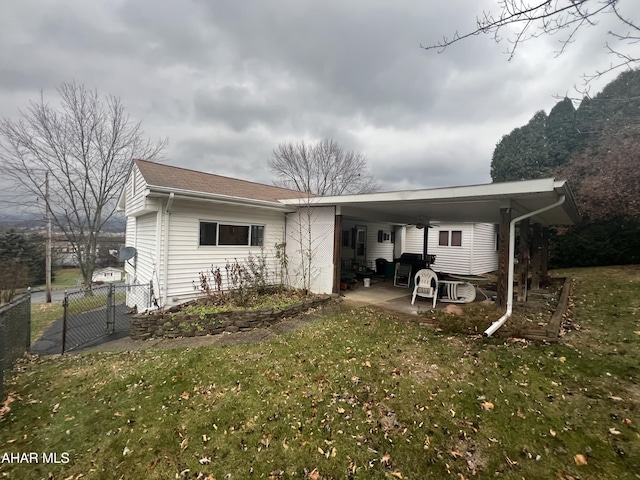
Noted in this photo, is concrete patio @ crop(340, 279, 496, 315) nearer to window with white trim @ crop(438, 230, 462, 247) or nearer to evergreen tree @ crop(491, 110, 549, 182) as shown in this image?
window with white trim @ crop(438, 230, 462, 247)

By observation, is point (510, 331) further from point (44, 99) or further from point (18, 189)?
point (18, 189)

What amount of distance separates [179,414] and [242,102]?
14110mm

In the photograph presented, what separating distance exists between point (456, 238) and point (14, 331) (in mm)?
16454

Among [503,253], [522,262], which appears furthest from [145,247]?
[522,262]

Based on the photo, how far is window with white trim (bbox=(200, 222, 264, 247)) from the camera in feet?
24.5

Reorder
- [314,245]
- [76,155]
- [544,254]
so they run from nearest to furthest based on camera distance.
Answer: [314,245], [544,254], [76,155]

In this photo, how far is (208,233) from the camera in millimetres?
7496

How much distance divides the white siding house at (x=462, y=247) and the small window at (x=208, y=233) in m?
10.8

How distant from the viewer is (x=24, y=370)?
4582 millimetres

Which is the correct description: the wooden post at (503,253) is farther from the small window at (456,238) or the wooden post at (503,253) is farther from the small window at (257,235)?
the small window at (456,238)

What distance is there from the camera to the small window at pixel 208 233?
7.37 meters

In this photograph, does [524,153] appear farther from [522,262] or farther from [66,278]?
[66,278]

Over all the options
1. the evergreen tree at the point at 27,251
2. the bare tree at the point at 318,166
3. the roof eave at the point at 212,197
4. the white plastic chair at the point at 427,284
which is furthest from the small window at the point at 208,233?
the evergreen tree at the point at 27,251

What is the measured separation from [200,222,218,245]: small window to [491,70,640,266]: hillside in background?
38.4 ft
